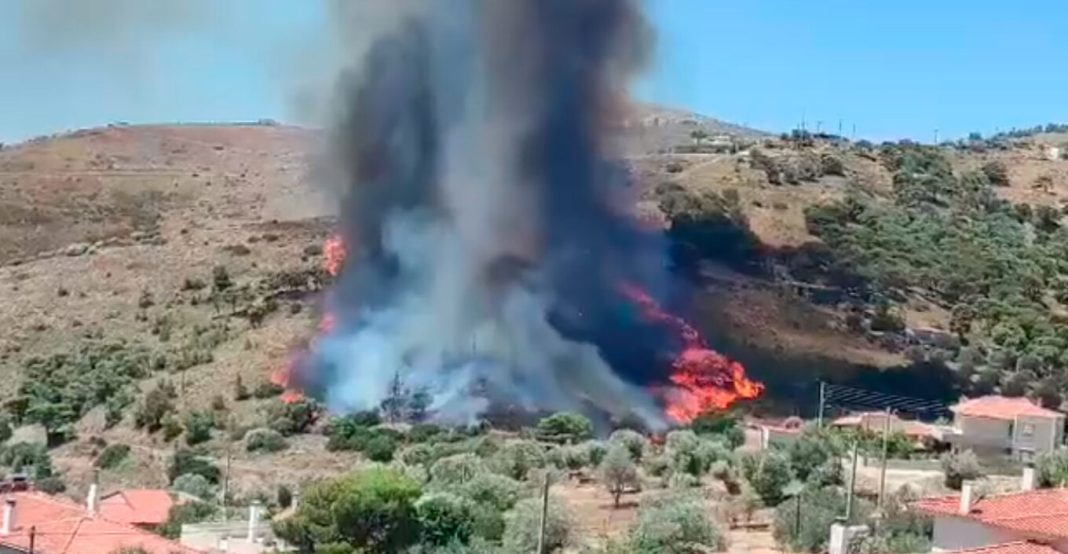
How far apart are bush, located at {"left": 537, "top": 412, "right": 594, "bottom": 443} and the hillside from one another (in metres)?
6.19

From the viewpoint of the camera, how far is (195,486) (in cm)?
4162

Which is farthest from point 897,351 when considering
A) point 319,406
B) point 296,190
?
point 296,190

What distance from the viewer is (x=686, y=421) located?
5441cm

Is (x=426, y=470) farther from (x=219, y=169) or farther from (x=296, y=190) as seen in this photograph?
(x=219, y=169)

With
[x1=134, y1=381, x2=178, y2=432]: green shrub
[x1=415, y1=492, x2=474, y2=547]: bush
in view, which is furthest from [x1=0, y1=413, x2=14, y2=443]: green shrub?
[x1=415, y1=492, x2=474, y2=547]: bush

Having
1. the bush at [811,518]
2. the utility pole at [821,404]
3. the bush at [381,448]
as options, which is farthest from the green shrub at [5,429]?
the bush at [811,518]

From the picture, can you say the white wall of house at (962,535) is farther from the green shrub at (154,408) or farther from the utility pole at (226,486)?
the green shrub at (154,408)

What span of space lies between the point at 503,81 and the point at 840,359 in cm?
1552

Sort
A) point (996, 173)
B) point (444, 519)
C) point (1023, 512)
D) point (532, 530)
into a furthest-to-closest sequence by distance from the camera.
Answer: point (996, 173) → point (444, 519) → point (532, 530) → point (1023, 512)

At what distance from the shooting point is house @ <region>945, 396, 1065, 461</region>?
46.7 m

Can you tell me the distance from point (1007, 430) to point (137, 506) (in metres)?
24.3

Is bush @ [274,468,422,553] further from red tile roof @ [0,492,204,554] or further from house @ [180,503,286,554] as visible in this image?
red tile roof @ [0,492,204,554]

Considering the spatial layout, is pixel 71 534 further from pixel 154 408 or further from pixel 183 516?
pixel 154 408

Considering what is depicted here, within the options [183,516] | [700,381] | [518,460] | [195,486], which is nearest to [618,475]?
[518,460]
